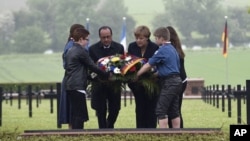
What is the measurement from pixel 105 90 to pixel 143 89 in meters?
0.61

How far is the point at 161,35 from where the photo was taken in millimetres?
13867

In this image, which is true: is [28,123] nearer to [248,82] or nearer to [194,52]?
[248,82]

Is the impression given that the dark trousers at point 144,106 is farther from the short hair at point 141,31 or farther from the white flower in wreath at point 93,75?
the short hair at point 141,31

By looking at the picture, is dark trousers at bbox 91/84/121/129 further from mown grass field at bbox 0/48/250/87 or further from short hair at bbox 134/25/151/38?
mown grass field at bbox 0/48/250/87

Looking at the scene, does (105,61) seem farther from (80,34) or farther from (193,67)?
(193,67)

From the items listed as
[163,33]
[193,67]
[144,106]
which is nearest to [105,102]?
[144,106]

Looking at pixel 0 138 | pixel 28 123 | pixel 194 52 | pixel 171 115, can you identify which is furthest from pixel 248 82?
pixel 194 52

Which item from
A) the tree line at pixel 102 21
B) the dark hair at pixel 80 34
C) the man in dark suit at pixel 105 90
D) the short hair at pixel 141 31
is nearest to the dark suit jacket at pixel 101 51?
the man in dark suit at pixel 105 90

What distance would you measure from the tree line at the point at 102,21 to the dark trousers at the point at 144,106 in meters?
91.2

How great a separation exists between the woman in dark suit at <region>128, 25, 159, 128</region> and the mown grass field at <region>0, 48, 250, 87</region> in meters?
61.5

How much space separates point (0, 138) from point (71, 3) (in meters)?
104

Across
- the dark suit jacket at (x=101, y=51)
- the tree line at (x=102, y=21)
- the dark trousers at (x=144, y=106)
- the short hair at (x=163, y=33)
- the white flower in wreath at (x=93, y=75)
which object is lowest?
the dark trousers at (x=144, y=106)

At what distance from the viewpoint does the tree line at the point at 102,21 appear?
107938 millimetres

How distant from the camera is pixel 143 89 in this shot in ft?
47.7
